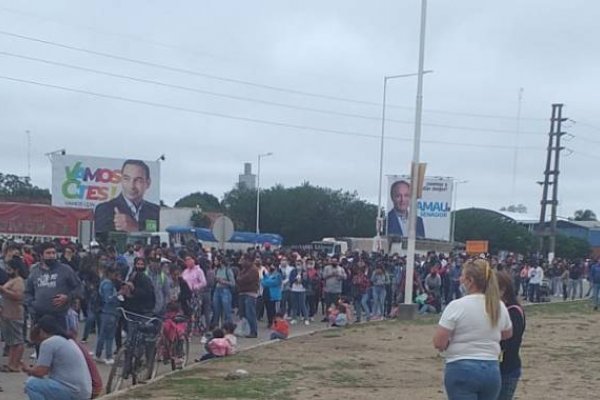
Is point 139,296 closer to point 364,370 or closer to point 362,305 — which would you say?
point 364,370

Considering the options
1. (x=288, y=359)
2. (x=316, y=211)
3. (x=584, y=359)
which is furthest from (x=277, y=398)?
(x=316, y=211)

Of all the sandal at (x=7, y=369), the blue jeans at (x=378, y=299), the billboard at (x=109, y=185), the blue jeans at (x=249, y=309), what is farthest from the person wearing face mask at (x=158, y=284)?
the billboard at (x=109, y=185)

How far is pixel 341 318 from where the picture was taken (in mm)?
23594

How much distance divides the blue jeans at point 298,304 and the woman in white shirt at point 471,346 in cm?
1824

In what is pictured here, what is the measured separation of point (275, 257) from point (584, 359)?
10.1 metres

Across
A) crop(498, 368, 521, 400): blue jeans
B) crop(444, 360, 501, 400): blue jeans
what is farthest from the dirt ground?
crop(444, 360, 501, 400): blue jeans

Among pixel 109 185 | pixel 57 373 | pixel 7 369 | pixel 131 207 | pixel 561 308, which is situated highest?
pixel 109 185

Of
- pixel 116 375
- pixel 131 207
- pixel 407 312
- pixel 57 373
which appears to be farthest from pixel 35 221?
pixel 57 373

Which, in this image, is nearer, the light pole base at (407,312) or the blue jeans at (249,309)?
the blue jeans at (249,309)

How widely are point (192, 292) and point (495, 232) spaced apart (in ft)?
235

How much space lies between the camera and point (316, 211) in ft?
293

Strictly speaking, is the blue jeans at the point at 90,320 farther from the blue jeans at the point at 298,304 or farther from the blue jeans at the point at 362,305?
the blue jeans at the point at 362,305

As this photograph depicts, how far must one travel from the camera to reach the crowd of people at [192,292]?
39.9ft

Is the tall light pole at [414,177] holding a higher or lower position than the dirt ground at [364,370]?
higher
